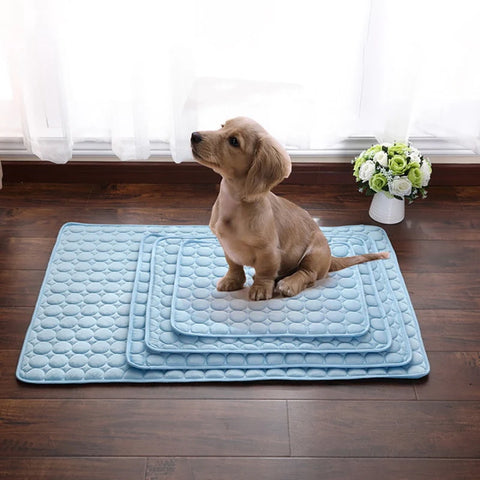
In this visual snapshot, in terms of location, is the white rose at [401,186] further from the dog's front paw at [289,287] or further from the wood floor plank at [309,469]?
the wood floor plank at [309,469]

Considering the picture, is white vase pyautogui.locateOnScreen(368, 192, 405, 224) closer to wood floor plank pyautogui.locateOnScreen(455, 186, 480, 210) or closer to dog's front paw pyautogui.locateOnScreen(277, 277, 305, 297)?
wood floor plank pyautogui.locateOnScreen(455, 186, 480, 210)

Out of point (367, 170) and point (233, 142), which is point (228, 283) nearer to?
point (233, 142)

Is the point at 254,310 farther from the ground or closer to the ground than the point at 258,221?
closer to the ground

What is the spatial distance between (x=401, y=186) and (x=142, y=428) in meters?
1.21

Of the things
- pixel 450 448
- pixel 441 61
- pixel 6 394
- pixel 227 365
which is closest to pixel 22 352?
pixel 6 394

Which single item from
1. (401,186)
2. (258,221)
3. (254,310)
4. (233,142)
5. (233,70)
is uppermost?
(233,142)

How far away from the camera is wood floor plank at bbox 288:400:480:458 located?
63.4 inches

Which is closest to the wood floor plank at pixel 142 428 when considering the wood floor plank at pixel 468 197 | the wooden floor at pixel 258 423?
the wooden floor at pixel 258 423

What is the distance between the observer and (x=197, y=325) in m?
1.92

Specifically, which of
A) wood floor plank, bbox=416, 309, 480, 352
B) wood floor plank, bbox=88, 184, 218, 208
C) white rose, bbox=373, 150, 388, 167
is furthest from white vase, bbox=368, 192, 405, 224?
wood floor plank, bbox=88, 184, 218, 208

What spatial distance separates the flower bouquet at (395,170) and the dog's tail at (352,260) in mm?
279

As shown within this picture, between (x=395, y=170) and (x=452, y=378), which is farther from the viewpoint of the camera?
(x=395, y=170)

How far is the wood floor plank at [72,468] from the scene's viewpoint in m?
1.54

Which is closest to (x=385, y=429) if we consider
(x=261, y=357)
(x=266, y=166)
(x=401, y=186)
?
(x=261, y=357)
